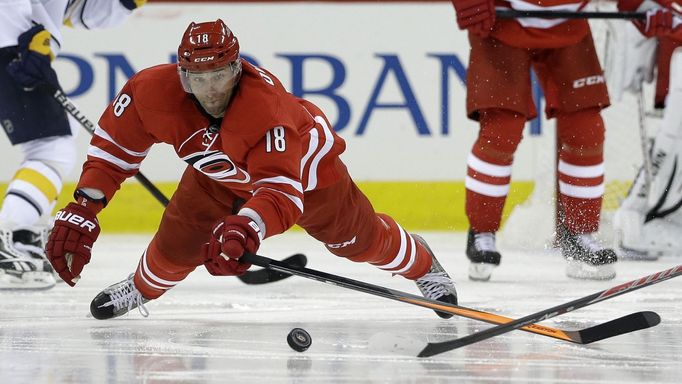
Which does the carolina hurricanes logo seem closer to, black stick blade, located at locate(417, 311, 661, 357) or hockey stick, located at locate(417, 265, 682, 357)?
hockey stick, located at locate(417, 265, 682, 357)

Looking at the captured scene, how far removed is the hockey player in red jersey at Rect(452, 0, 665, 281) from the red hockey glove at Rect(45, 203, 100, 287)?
1.43 m

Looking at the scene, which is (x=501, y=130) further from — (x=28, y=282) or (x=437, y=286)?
(x=28, y=282)

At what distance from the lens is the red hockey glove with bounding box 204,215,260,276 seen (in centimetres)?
213

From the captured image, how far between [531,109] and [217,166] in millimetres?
1338

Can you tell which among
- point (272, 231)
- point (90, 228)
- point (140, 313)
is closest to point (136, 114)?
point (90, 228)

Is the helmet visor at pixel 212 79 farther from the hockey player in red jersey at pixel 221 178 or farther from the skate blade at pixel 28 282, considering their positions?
the skate blade at pixel 28 282

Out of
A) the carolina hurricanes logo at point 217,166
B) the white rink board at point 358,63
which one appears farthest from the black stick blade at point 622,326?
the white rink board at point 358,63

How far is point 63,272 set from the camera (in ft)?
7.88

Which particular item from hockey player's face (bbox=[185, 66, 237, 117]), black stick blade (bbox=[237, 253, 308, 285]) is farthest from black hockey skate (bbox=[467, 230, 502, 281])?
hockey player's face (bbox=[185, 66, 237, 117])

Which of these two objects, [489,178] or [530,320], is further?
[489,178]

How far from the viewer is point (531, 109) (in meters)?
3.56

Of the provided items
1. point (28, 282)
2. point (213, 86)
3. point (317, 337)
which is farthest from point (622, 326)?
point (28, 282)

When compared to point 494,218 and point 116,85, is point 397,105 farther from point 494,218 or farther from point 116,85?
point 494,218

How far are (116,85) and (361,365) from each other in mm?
2912
